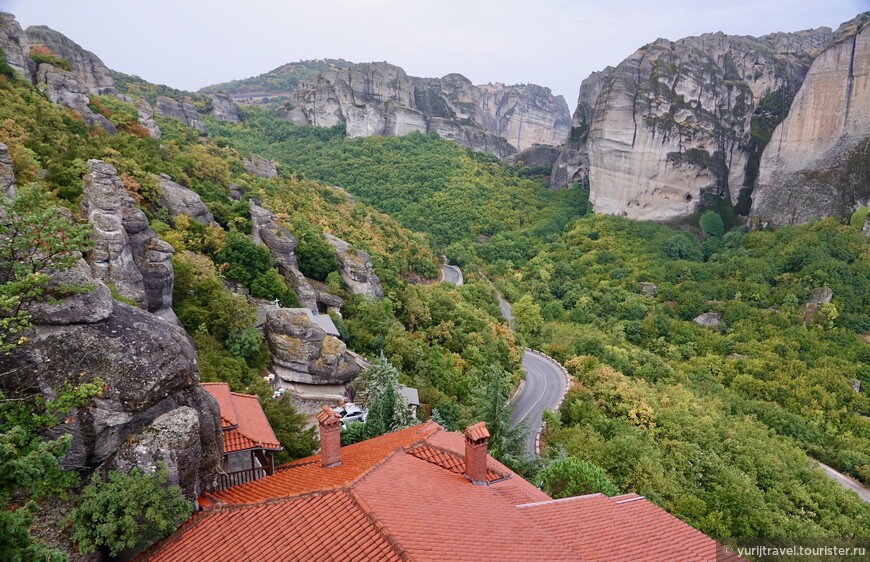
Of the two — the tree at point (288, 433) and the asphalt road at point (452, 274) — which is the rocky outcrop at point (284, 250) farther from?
the asphalt road at point (452, 274)

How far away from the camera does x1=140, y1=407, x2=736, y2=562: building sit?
25.5 feet

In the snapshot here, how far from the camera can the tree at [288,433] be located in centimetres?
1516

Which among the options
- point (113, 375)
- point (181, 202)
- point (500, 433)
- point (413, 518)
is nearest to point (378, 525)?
point (413, 518)

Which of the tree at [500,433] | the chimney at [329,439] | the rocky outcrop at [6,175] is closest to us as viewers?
the chimney at [329,439]

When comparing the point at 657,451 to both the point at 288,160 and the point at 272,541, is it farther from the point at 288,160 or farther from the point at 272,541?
the point at 288,160

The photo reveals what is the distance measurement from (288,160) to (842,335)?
70.8 metres

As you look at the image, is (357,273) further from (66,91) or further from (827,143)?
(827,143)

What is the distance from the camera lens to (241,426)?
A: 13164mm

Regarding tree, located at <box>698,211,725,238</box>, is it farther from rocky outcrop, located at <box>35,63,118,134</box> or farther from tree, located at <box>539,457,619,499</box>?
→ rocky outcrop, located at <box>35,63,118,134</box>

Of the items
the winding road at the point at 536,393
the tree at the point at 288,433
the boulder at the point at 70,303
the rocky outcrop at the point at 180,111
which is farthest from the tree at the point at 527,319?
the rocky outcrop at the point at 180,111

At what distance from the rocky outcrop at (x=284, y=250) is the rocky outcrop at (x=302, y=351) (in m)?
3.84

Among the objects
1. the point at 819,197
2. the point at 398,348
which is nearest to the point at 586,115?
the point at 819,197

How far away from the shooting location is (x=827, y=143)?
53312 millimetres

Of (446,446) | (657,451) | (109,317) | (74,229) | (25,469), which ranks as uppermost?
(74,229)
